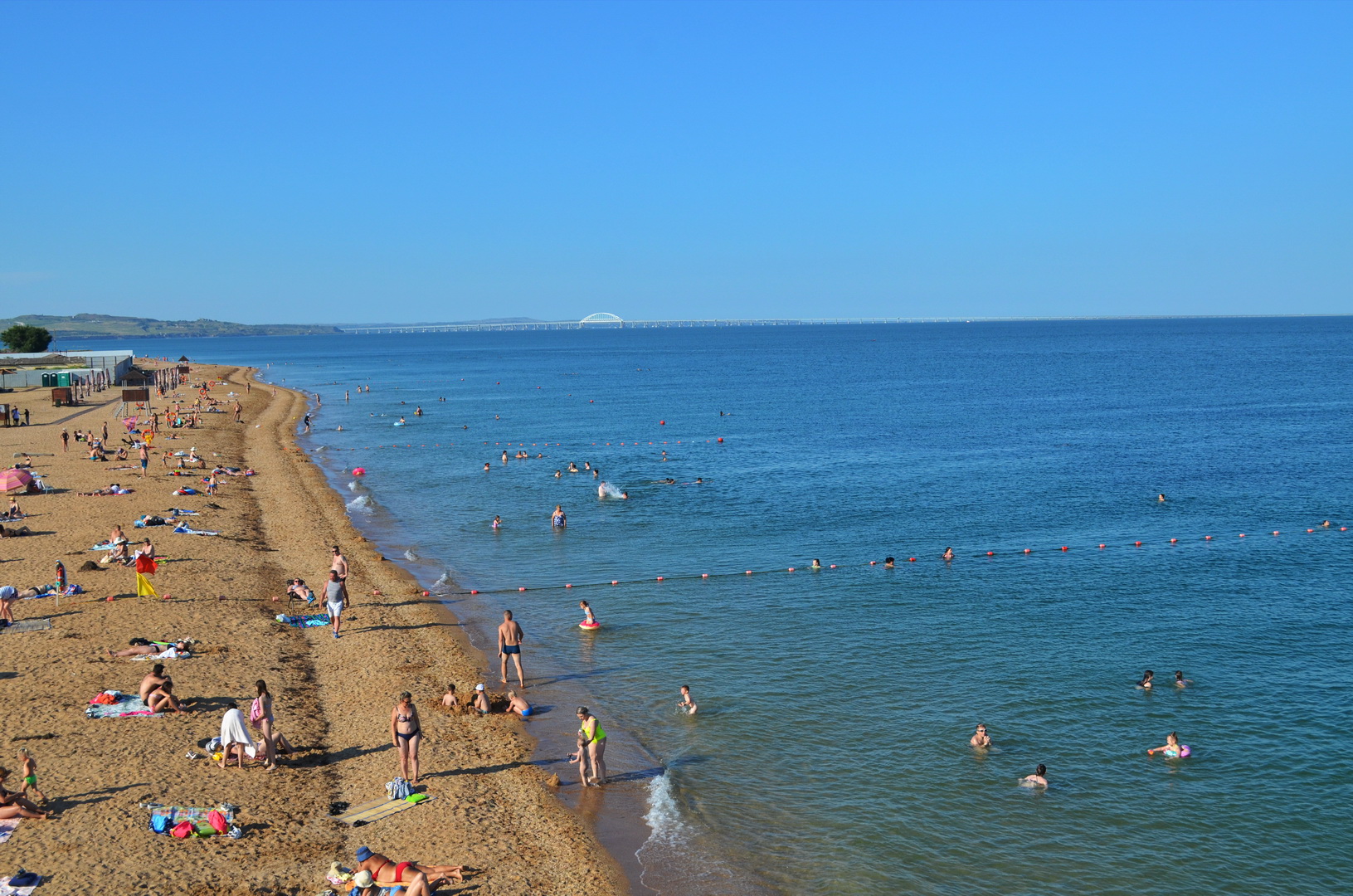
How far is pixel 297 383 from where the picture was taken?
487ft

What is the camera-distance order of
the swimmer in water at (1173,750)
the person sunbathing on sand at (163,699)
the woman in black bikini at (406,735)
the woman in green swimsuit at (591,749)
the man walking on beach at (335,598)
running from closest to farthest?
the woman in black bikini at (406,735)
the woman in green swimsuit at (591,749)
the swimmer in water at (1173,750)
the person sunbathing on sand at (163,699)
the man walking on beach at (335,598)

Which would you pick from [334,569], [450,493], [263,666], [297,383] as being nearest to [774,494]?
[450,493]

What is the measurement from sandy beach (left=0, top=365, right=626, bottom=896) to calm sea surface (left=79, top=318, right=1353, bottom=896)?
2145 mm

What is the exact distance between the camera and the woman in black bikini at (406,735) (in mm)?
17656

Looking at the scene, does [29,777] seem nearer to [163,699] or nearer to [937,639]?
[163,699]

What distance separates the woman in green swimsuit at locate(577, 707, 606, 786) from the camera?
18.9 m

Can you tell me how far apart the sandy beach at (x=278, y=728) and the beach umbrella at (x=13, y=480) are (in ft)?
8.78

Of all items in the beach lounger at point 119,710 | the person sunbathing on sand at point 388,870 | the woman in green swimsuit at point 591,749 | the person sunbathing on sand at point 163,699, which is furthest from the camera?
the person sunbathing on sand at point 163,699

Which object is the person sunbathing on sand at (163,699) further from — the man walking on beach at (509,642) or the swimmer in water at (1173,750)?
the swimmer in water at (1173,750)

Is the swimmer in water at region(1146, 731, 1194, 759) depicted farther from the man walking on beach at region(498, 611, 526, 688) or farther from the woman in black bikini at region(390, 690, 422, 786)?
the woman in black bikini at region(390, 690, 422, 786)

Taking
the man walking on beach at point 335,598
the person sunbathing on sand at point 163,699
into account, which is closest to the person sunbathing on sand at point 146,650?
the person sunbathing on sand at point 163,699

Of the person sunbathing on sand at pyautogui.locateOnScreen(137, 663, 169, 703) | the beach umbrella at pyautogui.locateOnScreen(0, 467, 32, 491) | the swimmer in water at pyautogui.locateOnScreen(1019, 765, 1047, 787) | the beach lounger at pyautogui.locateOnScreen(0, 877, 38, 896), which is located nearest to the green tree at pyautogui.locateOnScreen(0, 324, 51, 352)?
the beach umbrella at pyautogui.locateOnScreen(0, 467, 32, 491)

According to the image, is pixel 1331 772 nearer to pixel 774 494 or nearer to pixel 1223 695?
pixel 1223 695

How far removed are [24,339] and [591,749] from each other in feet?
508
